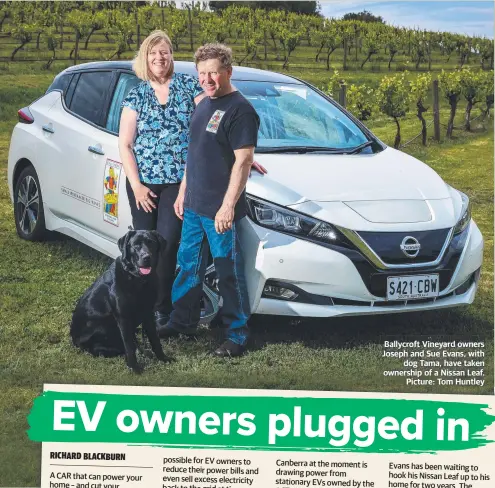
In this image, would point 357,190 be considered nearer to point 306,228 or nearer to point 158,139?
point 306,228

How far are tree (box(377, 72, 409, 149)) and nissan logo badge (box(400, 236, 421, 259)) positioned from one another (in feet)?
6.13

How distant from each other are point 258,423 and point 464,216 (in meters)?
1.47

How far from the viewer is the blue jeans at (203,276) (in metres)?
5.12

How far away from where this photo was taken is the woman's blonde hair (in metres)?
5.09

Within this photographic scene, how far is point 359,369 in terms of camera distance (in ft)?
17.4

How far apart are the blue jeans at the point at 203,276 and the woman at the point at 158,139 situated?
0.07 m

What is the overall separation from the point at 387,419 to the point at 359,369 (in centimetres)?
28

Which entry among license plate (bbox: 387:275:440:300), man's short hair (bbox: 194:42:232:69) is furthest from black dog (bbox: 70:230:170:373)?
license plate (bbox: 387:275:440:300)

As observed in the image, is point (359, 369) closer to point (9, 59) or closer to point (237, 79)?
point (237, 79)

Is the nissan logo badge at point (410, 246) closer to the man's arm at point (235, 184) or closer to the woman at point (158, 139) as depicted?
→ the man's arm at point (235, 184)

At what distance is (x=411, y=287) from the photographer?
16.9ft

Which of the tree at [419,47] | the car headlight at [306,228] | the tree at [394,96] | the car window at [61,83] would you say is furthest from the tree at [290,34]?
the car window at [61,83]

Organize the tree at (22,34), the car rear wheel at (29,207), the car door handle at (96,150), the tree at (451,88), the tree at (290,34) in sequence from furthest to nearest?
the tree at (451,88), the car rear wheel at (29,207), the tree at (22,34), the tree at (290,34), the car door handle at (96,150)

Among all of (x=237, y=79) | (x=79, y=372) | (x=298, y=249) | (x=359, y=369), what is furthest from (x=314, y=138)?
(x=79, y=372)
